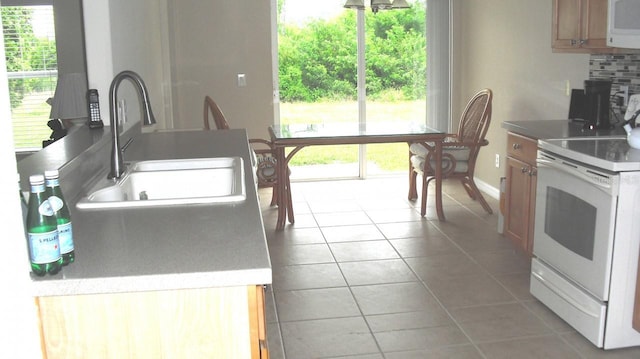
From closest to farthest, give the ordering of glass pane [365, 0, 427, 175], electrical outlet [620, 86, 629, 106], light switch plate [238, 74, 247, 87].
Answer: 1. electrical outlet [620, 86, 629, 106]
2. light switch plate [238, 74, 247, 87]
3. glass pane [365, 0, 427, 175]

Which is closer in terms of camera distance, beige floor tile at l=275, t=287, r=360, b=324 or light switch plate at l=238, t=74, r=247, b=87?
beige floor tile at l=275, t=287, r=360, b=324

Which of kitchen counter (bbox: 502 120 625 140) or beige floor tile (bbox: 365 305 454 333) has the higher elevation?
kitchen counter (bbox: 502 120 625 140)

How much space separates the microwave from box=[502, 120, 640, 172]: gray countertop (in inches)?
19.3

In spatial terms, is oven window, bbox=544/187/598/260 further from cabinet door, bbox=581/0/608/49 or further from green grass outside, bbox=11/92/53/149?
green grass outside, bbox=11/92/53/149

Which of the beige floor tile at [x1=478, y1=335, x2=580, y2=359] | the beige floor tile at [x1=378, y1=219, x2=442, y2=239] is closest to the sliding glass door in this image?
the beige floor tile at [x1=378, y1=219, x2=442, y2=239]

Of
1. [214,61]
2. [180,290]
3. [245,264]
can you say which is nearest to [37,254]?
[180,290]

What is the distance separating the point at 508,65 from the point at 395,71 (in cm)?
132

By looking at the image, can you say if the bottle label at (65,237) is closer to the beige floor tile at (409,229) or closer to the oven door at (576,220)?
the oven door at (576,220)

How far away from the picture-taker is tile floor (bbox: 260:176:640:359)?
2998mm

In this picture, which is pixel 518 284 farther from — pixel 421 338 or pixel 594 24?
pixel 594 24

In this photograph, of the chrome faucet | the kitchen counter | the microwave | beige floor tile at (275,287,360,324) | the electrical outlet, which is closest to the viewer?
the chrome faucet

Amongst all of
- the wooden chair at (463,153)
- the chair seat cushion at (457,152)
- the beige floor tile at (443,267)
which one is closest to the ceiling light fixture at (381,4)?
the wooden chair at (463,153)

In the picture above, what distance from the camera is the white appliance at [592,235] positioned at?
9.13ft

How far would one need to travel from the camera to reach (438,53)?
6621mm
